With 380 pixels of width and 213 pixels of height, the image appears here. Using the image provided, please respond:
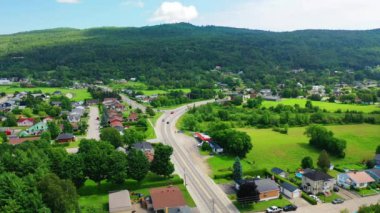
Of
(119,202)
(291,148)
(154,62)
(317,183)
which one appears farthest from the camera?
(154,62)

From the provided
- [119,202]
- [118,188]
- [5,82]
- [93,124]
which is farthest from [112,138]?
[5,82]

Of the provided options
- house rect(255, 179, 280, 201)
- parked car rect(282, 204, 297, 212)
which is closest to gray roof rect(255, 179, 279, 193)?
house rect(255, 179, 280, 201)

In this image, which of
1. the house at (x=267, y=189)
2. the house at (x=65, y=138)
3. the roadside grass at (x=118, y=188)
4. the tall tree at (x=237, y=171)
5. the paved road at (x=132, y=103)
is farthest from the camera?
the paved road at (x=132, y=103)

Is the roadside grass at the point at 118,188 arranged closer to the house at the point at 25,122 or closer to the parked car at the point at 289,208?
the parked car at the point at 289,208

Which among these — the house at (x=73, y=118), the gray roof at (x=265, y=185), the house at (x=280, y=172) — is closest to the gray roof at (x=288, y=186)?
the gray roof at (x=265, y=185)

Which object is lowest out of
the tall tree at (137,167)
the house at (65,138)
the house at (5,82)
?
the house at (65,138)

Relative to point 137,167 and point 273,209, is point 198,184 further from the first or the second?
point 273,209

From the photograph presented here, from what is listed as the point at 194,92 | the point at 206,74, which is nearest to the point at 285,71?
the point at 206,74
